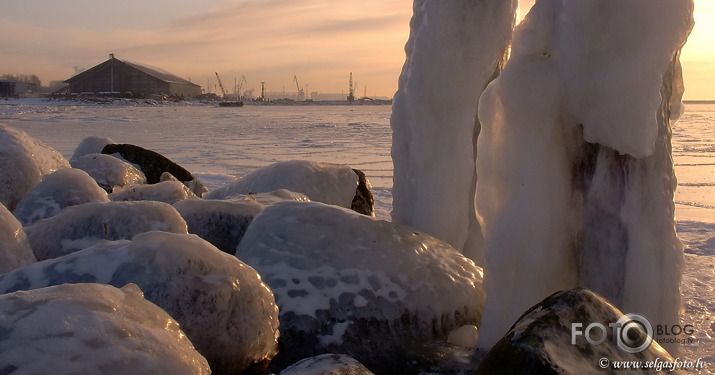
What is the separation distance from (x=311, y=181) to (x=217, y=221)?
168cm

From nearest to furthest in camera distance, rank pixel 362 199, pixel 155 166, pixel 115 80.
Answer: pixel 362 199
pixel 155 166
pixel 115 80

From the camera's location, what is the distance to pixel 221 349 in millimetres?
2719

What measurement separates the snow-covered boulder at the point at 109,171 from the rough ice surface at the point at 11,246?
358 centimetres

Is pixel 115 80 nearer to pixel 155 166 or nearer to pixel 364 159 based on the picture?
pixel 364 159

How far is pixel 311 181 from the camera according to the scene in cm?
627

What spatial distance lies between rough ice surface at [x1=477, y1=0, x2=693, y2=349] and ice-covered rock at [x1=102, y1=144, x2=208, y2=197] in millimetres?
5068

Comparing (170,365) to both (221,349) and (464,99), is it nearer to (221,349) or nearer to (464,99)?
(221,349)

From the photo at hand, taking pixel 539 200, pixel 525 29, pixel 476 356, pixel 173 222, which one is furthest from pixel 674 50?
pixel 173 222

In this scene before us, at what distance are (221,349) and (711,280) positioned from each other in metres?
4.12

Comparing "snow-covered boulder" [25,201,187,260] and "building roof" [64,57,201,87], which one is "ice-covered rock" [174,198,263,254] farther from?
"building roof" [64,57,201,87]

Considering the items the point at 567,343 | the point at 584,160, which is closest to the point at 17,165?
the point at 584,160

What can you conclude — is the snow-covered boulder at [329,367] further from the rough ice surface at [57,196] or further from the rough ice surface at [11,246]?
the rough ice surface at [57,196]

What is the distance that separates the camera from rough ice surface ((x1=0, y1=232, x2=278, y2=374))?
2678mm

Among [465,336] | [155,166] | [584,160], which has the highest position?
[584,160]
